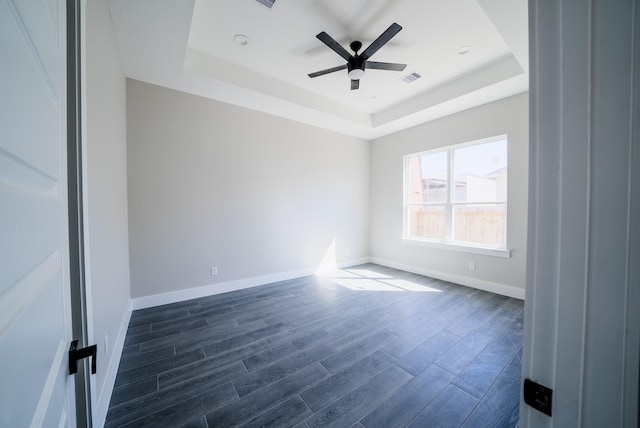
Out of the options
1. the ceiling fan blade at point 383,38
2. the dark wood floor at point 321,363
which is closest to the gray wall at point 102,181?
the dark wood floor at point 321,363

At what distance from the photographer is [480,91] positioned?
309 centimetres

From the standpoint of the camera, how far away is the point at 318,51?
270 cm

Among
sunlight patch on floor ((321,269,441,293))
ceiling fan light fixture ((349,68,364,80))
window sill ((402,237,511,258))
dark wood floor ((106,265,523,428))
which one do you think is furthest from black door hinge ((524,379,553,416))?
window sill ((402,237,511,258))

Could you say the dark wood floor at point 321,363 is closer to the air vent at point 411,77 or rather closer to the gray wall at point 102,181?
the gray wall at point 102,181

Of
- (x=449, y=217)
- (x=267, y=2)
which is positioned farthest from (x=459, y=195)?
(x=267, y=2)

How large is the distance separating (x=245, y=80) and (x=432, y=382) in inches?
149

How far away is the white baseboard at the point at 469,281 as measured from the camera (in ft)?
10.6

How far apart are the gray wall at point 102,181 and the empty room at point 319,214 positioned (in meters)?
0.03

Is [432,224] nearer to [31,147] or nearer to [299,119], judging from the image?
[299,119]

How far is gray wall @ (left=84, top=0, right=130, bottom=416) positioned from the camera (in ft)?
4.16

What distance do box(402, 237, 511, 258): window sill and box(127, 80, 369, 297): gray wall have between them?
1.43m

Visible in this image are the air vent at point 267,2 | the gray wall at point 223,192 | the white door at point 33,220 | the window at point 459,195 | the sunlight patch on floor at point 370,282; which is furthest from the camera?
the sunlight patch on floor at point 370,282

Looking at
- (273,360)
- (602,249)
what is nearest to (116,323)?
Answer: (273,360)

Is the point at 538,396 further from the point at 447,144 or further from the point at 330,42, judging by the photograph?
the point at 447,144
